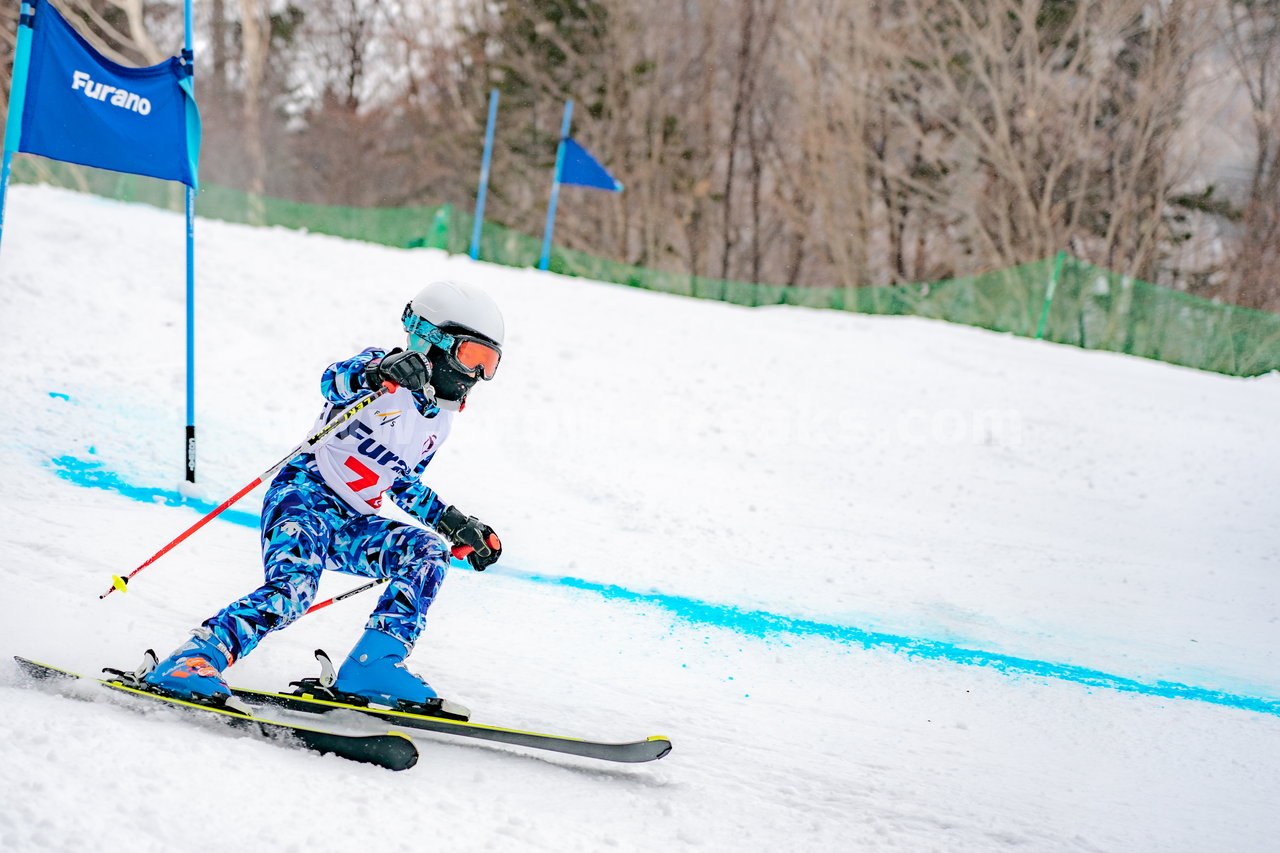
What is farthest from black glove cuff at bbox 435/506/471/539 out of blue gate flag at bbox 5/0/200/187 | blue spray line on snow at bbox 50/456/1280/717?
blue gate flag at bbox 5/0/200/187

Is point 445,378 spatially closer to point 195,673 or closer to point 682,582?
point 195,673

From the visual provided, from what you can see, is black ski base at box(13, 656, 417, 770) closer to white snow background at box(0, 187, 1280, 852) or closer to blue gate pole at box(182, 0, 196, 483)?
white snow background at box(0, 187, 1280, 852)

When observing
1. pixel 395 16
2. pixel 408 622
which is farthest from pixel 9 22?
pixel 408 622

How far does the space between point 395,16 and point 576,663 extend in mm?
30323

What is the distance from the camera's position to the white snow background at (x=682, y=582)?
8.64ft

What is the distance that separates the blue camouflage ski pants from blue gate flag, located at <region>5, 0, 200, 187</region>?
267 centimetres

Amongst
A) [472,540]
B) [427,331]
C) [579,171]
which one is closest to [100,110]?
[427,331]

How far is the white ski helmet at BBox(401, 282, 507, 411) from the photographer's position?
3143 millimetres

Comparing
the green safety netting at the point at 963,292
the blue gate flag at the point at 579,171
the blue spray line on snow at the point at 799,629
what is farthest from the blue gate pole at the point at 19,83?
the green safety netting at the point at 963,292

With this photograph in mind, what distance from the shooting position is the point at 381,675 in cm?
298

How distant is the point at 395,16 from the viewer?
29.7 metres

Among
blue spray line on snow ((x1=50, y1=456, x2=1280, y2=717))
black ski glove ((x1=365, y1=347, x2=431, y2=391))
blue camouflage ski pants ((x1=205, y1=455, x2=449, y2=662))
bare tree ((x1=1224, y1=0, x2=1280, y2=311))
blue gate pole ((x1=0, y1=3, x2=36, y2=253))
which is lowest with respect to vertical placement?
blue spray line on snow ((x1=50, y1=456, x2=1280, y2=717))

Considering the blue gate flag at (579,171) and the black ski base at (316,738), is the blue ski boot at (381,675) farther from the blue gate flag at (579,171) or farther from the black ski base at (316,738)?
the blue gate flag at (579,171)

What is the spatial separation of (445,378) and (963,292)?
13184 millimetres
